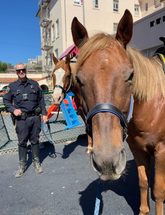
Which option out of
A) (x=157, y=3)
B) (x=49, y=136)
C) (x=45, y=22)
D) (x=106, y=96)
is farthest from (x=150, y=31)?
(x=106, y=96)

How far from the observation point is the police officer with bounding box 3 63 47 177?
426 centimetres

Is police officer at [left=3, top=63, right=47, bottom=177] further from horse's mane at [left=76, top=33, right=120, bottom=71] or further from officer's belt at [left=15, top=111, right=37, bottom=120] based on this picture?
horse's mane at [left=76, top=33, right=120, bottom=71]

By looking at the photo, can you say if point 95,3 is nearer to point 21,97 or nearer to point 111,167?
point 21,97

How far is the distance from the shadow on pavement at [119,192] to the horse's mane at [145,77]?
158 centimetres

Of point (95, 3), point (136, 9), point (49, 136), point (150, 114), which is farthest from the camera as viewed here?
point (136, 9)

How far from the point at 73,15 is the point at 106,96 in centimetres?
2986

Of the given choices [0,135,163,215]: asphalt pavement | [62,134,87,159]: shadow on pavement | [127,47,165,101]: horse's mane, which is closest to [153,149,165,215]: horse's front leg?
[0,135,163,215]: asphalt pavement

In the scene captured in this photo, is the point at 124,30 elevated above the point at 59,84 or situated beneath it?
elevated above

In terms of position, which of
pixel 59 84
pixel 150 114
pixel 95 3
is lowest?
pixel 150 114

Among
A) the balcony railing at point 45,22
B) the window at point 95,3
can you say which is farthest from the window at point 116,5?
the balcony railing at point 45,22

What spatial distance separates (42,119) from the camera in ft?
15.8

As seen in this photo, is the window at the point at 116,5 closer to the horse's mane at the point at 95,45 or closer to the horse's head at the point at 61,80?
the horse's head at the point at 61,80

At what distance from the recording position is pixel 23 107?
4.31m

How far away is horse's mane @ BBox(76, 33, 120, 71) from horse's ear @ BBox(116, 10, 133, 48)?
0.20 ft
